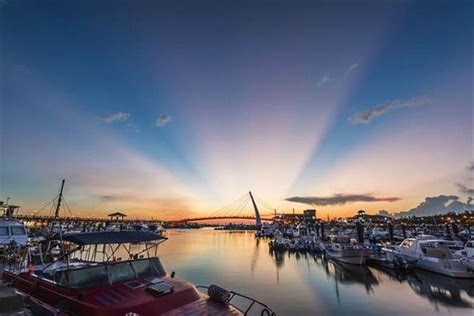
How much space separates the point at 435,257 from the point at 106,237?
2738 cm

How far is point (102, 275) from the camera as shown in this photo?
7.57 meters

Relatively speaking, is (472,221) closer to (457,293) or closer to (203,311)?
(457,293)

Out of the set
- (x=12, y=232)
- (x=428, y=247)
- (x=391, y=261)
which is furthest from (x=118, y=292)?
(x=428, y=247)

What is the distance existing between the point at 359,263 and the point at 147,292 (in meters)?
28.3

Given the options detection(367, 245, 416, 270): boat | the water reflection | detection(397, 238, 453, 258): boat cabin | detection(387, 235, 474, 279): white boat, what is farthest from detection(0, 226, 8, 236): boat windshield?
detection(397, 238, 453, 258): boat cabin

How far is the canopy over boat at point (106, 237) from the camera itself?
26.7 feet

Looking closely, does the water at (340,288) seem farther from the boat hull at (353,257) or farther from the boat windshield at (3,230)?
the boat windshield at (3,230)

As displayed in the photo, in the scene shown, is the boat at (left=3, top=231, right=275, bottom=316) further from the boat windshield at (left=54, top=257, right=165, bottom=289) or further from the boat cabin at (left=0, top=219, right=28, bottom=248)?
the boat cabin at (left=0, top=219, right=28, bottom=248)

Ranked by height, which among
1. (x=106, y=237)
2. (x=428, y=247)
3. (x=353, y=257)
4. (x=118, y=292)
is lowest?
(x=353, y=257)

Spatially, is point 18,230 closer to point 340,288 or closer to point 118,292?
point 118,292

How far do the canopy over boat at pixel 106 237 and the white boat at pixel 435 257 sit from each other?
24.3 m

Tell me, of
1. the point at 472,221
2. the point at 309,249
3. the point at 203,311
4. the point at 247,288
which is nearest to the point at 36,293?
the point at 203,311

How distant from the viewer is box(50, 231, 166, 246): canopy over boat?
320 inches

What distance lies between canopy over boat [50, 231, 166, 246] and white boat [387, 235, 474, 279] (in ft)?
79.9
